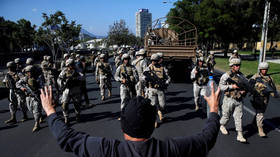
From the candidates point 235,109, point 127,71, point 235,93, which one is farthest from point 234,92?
point 127,71

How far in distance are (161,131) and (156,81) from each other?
1.23 metres

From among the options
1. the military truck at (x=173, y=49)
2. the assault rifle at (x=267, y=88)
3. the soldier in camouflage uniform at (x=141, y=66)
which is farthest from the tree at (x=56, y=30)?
the assault rifle at (x=267, y=88)

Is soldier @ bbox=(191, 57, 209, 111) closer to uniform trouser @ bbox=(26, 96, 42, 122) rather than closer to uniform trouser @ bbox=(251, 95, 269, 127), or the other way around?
uniform trouser @ bbox=(251, 95, 269, 127)

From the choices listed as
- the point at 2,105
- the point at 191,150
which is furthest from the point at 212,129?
the point at 2,105

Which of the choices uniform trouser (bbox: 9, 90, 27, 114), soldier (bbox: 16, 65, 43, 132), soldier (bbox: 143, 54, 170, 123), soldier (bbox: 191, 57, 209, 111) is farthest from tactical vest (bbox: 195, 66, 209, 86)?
uniform trouser (bbox: 9, 90, 27, 114)

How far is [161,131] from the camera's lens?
502 centimetres

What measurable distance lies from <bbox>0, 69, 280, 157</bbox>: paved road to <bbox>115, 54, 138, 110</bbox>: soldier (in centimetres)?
76

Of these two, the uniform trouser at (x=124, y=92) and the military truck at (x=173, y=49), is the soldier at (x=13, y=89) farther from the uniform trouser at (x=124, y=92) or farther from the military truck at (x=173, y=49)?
the military truck at (x=173, y=49)

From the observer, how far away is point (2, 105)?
805cm

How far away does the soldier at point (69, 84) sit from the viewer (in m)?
5.51

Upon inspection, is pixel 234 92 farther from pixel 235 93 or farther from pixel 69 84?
pixel 69 84

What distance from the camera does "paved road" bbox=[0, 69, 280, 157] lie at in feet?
13.4

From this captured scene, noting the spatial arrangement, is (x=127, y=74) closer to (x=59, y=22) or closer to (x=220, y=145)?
(x=220, y=145)

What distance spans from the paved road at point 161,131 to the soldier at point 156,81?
0.71 m
